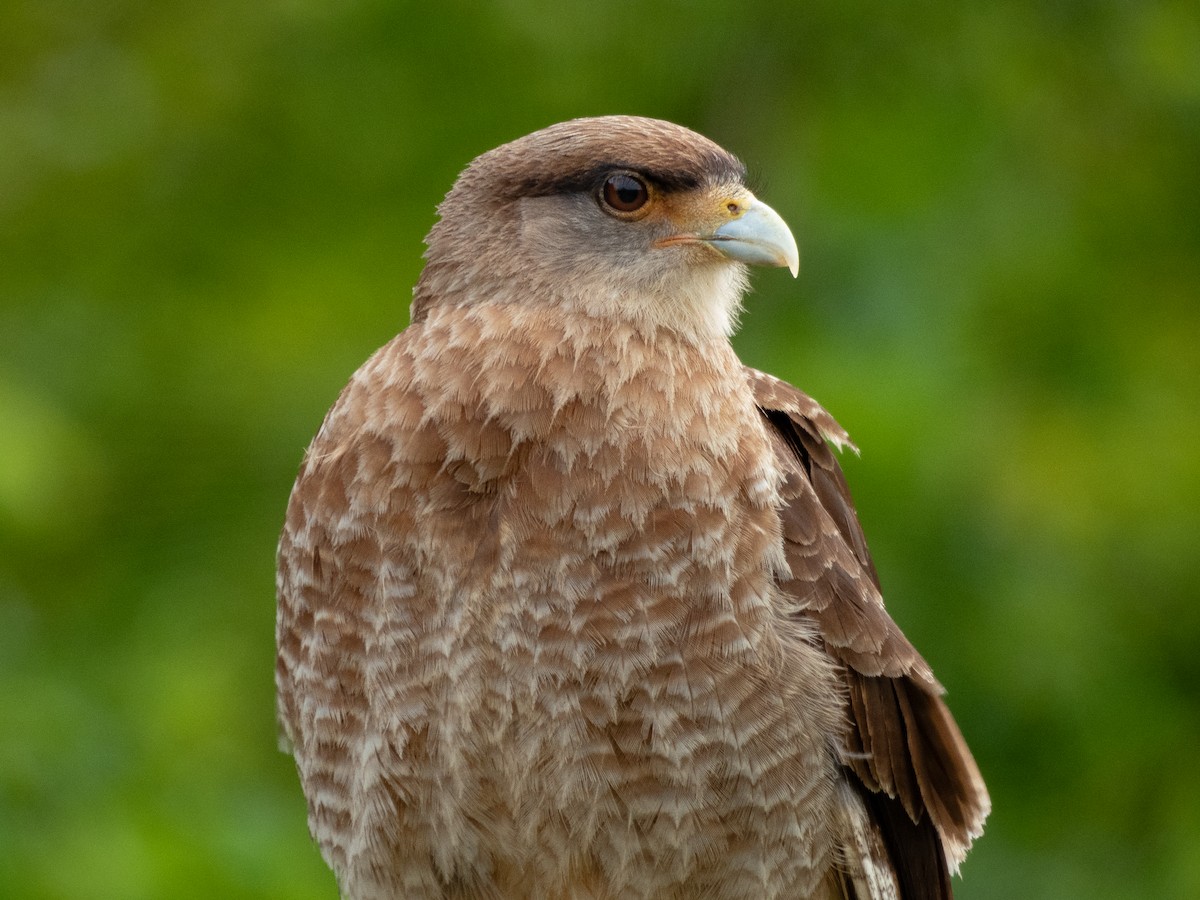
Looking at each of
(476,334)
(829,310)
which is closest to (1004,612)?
(829,310)

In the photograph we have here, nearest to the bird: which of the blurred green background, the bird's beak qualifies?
the bird's beak

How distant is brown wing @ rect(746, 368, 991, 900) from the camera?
3.75 m

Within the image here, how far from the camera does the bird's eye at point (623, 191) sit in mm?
3934

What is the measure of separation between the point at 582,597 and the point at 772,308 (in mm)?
3501

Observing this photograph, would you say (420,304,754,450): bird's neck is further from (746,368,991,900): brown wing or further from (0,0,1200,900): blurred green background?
(0,0,1200,900): blurred green background

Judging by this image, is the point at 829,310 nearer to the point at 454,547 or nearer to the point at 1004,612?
the point at 1004,612

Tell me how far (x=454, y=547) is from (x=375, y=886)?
84 cm

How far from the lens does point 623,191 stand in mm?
3938

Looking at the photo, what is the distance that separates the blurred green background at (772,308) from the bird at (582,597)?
2.20m

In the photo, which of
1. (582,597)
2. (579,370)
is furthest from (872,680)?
(579,370)

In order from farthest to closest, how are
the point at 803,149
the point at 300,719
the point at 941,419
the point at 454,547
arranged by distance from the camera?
the point at 803,149 < the point at 941,419 < the point at 300,719 < the point at 454,547

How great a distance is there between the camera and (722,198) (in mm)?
3959

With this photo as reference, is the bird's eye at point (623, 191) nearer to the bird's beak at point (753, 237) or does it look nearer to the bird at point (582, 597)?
the bird at point (582, 597)

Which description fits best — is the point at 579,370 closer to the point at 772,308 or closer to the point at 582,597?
the point at 582,597
